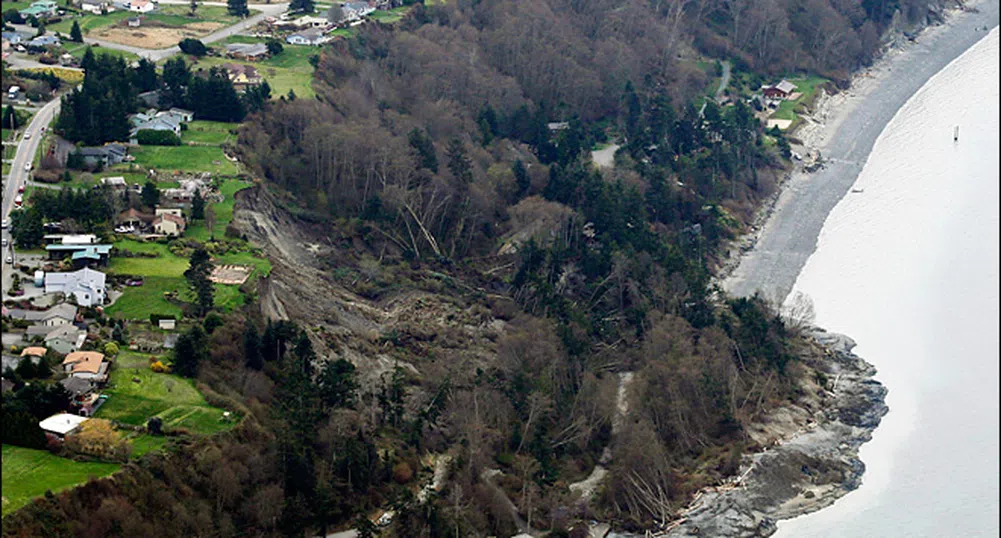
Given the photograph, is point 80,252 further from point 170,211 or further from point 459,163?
point 459,163

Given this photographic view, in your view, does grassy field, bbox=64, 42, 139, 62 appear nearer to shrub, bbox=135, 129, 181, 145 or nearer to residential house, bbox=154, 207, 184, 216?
shrub, bbox=135, 129, 181, 145

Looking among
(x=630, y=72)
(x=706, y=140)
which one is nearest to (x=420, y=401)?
(x=706, y=140)

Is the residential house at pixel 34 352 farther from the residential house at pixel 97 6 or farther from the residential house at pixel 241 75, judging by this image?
the residential house at pixel 97 6

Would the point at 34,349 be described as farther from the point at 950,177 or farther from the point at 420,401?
the point at 950,177

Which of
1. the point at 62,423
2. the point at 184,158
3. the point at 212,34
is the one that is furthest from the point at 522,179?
the point at 62,423

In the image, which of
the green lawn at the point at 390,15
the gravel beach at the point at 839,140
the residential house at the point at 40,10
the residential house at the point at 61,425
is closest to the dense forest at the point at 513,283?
the green lawn at the point at 390,15

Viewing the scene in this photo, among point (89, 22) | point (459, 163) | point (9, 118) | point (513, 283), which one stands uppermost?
point (9, 118)

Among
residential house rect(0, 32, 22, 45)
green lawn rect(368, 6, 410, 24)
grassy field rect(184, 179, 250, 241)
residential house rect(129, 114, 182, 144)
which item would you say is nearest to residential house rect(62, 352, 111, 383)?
grassy field rect(184, 179, 250, 241)
